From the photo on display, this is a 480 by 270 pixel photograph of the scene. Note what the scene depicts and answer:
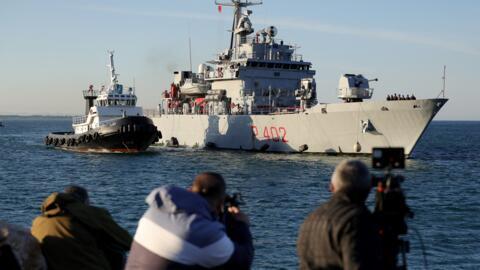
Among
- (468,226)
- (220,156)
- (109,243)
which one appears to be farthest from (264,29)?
(109,243)

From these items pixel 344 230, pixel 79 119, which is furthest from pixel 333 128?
pixel 344 230

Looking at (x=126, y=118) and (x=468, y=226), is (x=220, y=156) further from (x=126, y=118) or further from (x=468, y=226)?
(x=468, y=226)

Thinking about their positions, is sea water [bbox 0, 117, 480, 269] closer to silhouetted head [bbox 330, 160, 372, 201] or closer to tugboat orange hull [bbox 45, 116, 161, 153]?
tugboat orange hull [bbox 45, 116, 161, 153]

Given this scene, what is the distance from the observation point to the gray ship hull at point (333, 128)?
34562 mm

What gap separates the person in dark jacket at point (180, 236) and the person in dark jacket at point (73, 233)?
104 cm

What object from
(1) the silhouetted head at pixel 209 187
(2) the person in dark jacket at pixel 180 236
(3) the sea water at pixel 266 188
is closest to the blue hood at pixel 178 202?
(2) the person in dark jacket at pixel 180 236

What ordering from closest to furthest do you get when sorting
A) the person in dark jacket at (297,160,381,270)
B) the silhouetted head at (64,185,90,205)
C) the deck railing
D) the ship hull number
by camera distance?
the person in dark jacket at (297,160,381,270), the silhouetted head at (64,185,90,205), the ship hull number, the deck railing

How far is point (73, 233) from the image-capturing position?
4.81 metres

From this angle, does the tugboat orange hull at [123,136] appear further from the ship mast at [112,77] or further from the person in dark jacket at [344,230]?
the person in dark jacket at [344,230]

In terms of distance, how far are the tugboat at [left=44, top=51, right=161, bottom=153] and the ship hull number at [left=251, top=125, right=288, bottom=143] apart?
6.57 metres

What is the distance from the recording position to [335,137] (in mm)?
36844

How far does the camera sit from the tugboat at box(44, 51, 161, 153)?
4038 cm

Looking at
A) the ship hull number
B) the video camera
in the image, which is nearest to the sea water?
the ship hull number

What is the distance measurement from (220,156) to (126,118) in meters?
6.41
